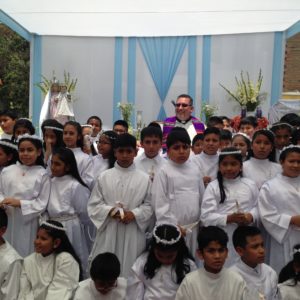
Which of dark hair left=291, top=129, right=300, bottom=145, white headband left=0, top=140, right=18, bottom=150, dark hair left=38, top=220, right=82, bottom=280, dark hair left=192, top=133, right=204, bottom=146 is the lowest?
dark hair left=38, top=220, right=82, bottom=280

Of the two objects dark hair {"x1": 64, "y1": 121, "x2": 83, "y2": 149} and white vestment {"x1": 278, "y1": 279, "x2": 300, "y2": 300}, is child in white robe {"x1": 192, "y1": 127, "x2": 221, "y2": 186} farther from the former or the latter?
white vestment {"x1": 278, "y1": 279, "x2": 300, "y2": 300}

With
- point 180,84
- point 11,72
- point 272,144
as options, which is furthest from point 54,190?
point 11,72

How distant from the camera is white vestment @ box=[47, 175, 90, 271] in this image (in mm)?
3957

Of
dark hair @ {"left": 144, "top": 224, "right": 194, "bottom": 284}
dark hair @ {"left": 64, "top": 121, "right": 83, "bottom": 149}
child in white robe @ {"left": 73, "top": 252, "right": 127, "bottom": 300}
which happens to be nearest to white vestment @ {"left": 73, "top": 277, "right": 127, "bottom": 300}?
child in white robe @ {"left": 73, "top": 252, "right": 127, "bottom": 300}

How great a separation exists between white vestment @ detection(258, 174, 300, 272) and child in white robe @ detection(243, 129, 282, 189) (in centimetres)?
34

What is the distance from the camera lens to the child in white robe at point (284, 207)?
3645 mm

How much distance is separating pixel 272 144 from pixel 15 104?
718 inches

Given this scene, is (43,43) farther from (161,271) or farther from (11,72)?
(161,271)

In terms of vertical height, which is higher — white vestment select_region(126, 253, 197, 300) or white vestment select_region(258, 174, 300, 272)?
white vestment select_region(258, 174, 300, 272)

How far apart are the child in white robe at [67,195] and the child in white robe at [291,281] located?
1.77 m

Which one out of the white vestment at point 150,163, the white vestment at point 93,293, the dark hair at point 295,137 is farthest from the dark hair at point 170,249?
the dark hair at point 295,137

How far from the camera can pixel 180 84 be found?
1216 centimetres

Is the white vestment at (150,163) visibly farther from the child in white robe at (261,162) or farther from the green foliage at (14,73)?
the green foliage at (14,73)

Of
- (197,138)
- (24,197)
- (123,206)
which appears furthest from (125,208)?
(197,138)
